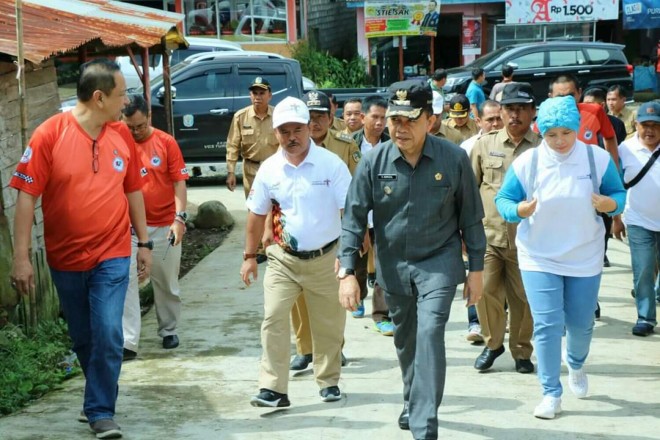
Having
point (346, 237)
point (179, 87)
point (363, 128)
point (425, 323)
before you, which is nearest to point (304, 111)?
point (346, 237)

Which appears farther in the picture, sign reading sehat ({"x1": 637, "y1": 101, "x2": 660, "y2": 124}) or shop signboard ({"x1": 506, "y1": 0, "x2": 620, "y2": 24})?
shop signboard ({"x1": 506, "y1": 0, "x2": 620, "y2": 24})

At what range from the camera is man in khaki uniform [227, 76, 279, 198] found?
1097cm

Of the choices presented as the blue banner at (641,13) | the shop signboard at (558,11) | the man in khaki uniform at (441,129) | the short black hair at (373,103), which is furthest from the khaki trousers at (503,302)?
the blue banner at (641,13)

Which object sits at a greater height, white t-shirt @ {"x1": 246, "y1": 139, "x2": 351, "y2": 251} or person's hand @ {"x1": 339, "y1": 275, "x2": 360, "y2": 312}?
white t-shirt @ {"x1": 246, "y1": 139, "x2": 351, "y2": 251}

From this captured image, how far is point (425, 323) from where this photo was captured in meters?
5.74

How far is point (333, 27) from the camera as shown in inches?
1232

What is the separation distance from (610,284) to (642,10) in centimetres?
1915

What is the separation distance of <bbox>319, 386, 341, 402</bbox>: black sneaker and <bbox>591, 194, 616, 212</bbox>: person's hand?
6.60 ft

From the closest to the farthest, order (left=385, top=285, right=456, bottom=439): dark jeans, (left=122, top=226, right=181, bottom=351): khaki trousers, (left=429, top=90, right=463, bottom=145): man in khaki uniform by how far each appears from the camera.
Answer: (left=385, top=285, right=456, bottom=439): dark jeans, (left=122, top=226, right=181, bottom=351): khaki trousers, (left=429, top=90, right=463, bottom=145): man in khaki uniform

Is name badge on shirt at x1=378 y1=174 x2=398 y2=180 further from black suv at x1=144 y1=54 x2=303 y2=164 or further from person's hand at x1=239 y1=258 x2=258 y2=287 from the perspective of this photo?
black suv at x1=144 y1=54 x2=303 y2=164

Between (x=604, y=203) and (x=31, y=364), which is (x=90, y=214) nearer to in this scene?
(x=31, y=364)

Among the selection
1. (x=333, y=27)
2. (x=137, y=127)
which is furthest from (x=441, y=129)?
(x=333, y=27)

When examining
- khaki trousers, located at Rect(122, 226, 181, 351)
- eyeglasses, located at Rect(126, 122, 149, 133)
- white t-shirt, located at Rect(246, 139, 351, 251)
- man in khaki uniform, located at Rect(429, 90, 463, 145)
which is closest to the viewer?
white t-shirt, located at Rect(246, 139, 351, 251)

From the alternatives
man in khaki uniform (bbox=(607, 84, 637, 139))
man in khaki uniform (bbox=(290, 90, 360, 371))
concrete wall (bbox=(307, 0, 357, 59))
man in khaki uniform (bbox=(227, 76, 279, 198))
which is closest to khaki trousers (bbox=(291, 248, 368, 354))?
man in khaki uniform (bbox=(290, 90, 360, 371))
